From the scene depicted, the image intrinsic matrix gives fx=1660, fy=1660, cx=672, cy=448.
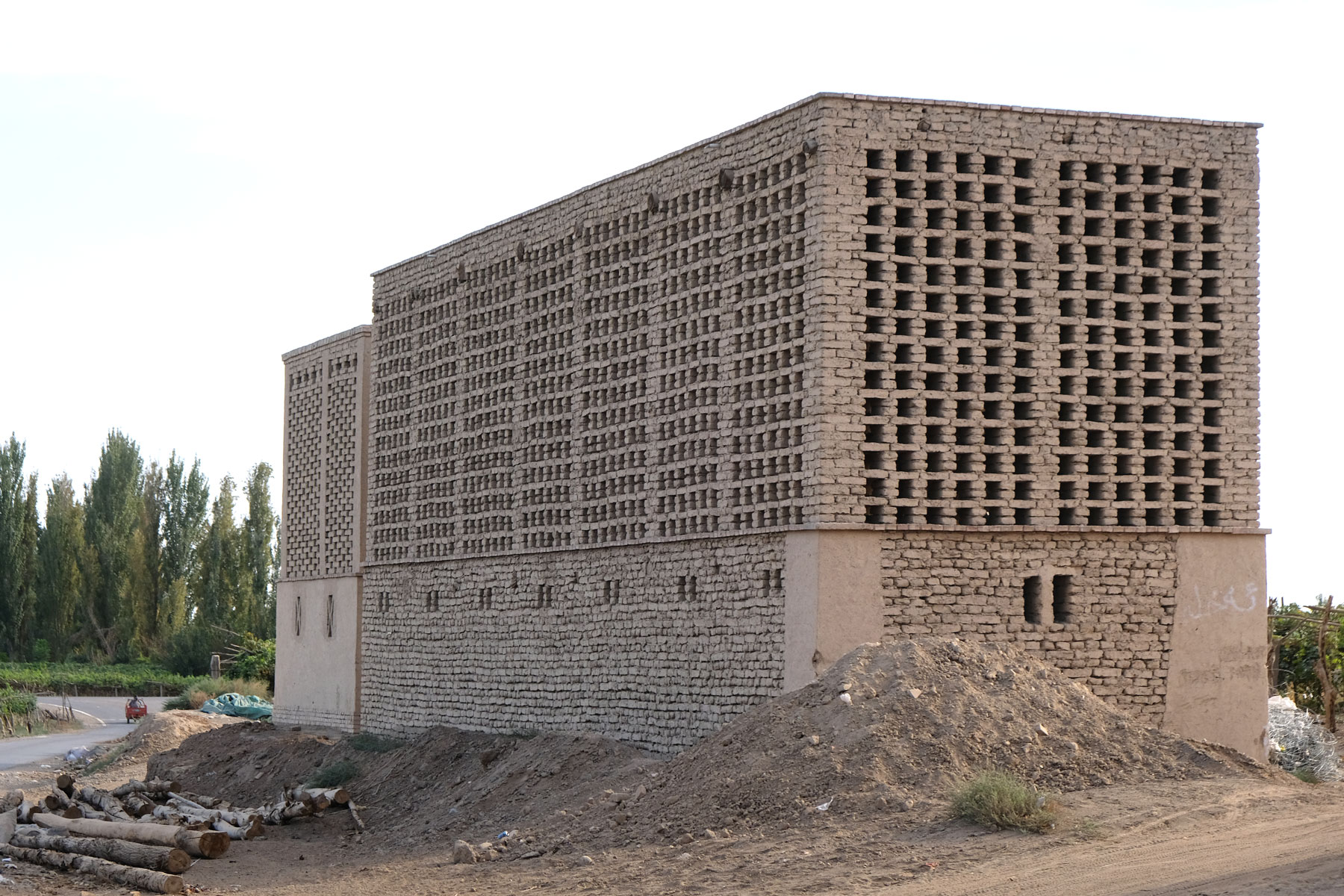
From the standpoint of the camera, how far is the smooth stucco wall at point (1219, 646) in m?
16.1

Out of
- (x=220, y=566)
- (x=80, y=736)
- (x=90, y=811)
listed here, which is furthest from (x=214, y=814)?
(x=220, y=566)

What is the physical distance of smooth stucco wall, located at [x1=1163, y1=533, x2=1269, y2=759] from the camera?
52.8 ft

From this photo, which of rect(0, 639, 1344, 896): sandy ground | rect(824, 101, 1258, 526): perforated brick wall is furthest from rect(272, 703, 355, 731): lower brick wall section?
rect(824, 101, 1258, 526): perforated brick wall

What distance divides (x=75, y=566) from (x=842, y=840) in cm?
4606

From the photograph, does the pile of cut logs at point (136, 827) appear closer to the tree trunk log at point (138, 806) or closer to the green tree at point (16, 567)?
the tree trunk log at point (138, 806)

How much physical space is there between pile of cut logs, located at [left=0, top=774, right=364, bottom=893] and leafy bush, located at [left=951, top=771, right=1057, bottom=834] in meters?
6.76

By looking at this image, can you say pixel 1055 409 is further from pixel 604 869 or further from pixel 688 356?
pixel 604 869

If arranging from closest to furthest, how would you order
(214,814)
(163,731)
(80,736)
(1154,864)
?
(1154,864) → (214,814) → (163,731) → (80,736)

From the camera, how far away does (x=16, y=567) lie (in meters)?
53.8

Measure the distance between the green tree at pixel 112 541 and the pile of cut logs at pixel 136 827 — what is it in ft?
→ 112

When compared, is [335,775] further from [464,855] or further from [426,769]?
[464,855]

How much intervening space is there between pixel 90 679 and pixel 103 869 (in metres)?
32.5

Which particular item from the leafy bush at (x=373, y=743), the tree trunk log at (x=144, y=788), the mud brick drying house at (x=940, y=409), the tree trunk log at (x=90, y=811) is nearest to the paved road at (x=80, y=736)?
the leafy bush at (x=373, y=743)

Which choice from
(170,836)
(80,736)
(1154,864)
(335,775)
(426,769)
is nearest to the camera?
(1154,864)
